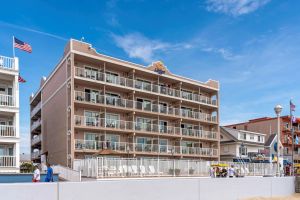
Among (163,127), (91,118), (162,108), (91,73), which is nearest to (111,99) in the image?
(91,118)

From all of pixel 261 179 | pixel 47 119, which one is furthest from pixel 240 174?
pixel 47 119

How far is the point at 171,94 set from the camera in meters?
49.1

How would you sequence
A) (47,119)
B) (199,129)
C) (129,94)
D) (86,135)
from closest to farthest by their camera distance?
1. (86,135)
2. (129,94)
3. (47,119)
4. (199,129)

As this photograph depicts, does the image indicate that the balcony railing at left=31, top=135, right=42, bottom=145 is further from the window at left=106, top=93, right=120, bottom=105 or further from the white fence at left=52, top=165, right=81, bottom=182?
the white fence at left=52, top=165, right=81, bottom=182

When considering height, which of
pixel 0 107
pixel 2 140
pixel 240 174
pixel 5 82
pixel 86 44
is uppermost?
pixel 86 44

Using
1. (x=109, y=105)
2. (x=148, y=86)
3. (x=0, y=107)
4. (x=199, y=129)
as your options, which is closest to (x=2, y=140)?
(x=0, y=107)

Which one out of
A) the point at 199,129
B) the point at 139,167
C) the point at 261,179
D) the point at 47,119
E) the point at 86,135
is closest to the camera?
the point at 261,179

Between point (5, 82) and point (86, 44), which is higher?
point (86, 44)

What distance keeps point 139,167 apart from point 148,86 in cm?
2064

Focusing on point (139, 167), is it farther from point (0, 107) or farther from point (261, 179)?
point (0, 107)

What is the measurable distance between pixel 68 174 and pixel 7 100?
922 centimetres

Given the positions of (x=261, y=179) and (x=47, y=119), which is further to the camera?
(x=47, y=119)

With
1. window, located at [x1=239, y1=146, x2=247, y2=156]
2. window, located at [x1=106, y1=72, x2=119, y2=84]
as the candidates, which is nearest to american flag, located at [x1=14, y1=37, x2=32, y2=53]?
window, located at [x1=106, y1=72, x2=119, y2=84]

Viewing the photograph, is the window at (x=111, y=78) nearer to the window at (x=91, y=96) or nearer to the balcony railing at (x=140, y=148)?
the window at (x=91, y=96)
